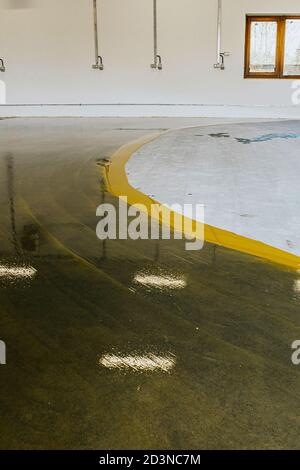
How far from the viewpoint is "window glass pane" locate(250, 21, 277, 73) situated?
1086 centimetres

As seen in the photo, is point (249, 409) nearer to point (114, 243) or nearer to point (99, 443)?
point (99, 443)

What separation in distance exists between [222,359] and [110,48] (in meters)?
10.4

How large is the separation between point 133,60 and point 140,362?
1032 cm

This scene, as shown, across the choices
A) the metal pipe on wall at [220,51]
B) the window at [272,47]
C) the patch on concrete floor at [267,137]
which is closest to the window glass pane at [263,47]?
the window at [272,47]

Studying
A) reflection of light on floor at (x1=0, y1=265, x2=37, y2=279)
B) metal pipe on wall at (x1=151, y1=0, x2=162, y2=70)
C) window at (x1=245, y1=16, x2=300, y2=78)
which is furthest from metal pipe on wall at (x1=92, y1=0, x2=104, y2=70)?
reflection of light on floor at (x1=0, y1=265, x2=37, y2=279)

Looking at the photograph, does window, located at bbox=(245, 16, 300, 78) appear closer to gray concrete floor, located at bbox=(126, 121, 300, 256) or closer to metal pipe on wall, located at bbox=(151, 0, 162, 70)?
metal pipe on wall, located at bbox=(151, 0, 162, 70)

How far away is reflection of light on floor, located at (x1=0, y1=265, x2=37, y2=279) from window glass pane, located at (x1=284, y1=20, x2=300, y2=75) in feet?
31.9

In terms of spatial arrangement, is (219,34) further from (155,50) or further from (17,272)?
(17,272)

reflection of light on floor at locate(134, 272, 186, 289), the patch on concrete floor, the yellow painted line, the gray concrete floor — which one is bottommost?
reflection of light on floor at locate(134, 272, 186, 289)

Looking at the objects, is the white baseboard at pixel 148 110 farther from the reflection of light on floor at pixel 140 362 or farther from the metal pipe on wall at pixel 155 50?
the reflection of light on floor at pixel 140 362

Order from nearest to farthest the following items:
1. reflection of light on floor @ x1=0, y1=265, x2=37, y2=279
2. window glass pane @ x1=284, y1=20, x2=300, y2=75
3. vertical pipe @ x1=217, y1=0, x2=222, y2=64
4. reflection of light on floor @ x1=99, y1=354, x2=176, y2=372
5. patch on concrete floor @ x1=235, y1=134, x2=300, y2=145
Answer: reflection of light on floor @ x1=99, y1=354, x2=176, y2=372 → reflection of light on floor @ x1=0, y1=265, x2=37, y2=279 → patch on concrete floor @ x1=235, y1=134, x2=300, y2=145 → vertical pipe @ x1=217, y1=0, x2=222, y2=64 → window glass pane @ x1=284, y1=20, x2=300, y2=75

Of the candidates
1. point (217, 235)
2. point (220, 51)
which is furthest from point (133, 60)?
point (217, 235)

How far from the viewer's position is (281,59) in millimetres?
10805

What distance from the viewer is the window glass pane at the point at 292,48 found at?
10680mm
